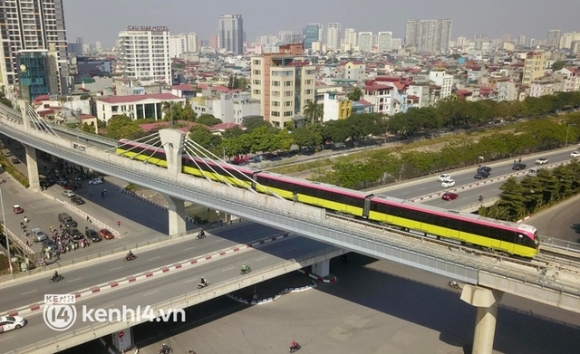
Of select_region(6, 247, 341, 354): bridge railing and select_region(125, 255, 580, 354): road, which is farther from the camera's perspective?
select_region(125, 255, 580, 354): road

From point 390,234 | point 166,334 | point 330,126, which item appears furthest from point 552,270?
point 330,126

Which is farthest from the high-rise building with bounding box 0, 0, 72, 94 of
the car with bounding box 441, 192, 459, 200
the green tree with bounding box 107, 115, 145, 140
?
the car with bounding box 441, 192, 459, 200

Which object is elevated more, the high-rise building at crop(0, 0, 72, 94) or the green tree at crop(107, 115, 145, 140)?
the high-rise building at crop(0, 0, 72, 94)

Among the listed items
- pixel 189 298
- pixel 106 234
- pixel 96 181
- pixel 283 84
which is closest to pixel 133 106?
pixel 283 84

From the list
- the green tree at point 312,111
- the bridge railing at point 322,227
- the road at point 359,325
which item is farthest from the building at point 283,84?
the road at point 359,325

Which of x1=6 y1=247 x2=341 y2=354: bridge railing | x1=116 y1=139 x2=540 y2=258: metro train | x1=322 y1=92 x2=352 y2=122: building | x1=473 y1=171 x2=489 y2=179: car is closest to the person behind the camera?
x1=6 y1=247 x2=341 y2=354: bridge railing

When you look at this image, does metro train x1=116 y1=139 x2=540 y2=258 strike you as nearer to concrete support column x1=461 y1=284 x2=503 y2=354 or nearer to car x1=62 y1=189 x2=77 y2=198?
concrete support column x1=461 y1=284 x2=503 y2=354
